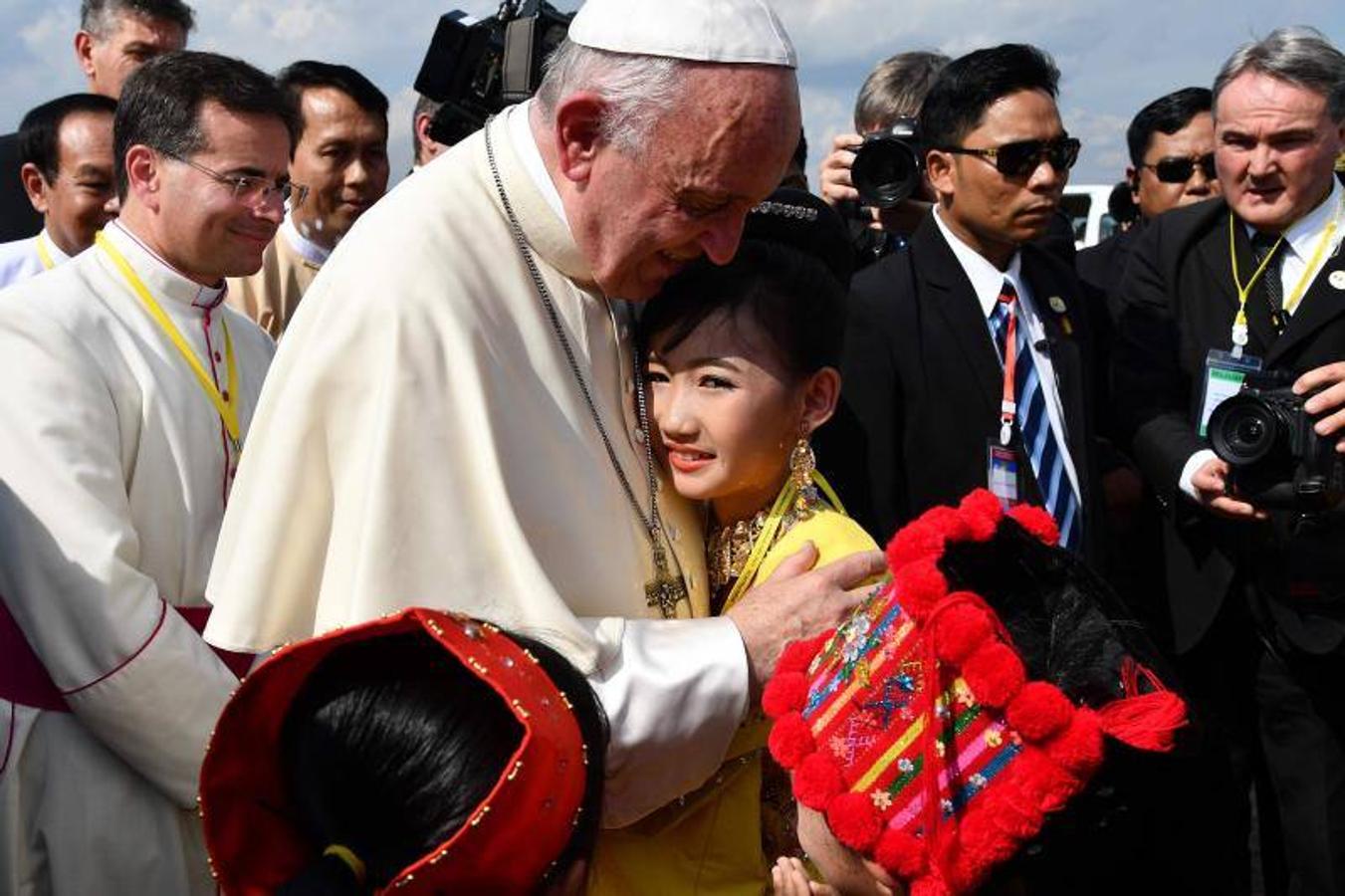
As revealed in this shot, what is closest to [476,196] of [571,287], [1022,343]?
[571,287]

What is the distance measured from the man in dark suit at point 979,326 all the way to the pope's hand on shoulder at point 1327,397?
0.65 m

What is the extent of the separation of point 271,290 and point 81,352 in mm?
2686

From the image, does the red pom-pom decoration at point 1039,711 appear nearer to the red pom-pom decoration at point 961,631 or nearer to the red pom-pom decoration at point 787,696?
the red pom-pom decoration at point 961,631

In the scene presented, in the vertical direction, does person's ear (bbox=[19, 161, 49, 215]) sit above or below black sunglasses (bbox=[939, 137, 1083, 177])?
below

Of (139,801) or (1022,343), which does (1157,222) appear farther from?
(139,801)

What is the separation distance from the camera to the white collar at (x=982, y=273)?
14.5 feet

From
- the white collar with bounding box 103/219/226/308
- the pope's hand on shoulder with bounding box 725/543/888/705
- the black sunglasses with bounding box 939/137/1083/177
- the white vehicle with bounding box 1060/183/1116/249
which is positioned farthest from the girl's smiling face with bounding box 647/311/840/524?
the white vehicle with bounding box 1060/183/1116/249

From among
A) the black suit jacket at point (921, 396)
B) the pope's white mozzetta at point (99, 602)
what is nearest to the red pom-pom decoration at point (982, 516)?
the pope's white mozzetta at point (99, 602)

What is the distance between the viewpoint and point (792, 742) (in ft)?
6.60

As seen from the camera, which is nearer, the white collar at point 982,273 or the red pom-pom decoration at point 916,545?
the red pom-pom decoration at point 916,545

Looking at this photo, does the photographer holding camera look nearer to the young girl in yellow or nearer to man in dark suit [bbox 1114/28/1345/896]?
man in dark suit [bbox 1114/28/1345/896]

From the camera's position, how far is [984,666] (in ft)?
5.78

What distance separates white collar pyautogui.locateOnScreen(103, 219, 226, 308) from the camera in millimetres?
3762

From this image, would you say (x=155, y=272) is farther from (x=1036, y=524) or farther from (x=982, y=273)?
(x=1036, y=524)
